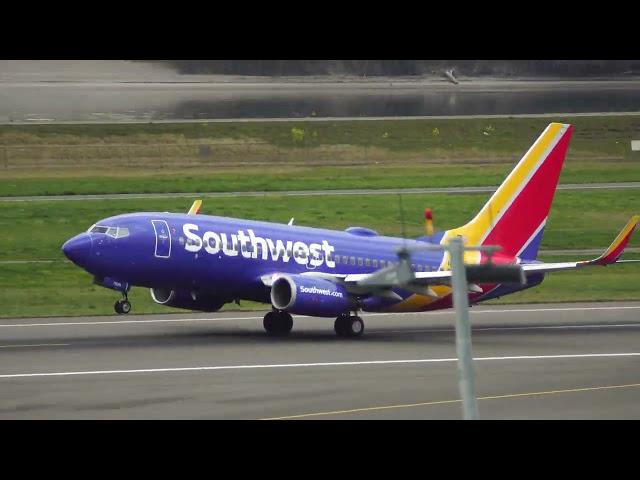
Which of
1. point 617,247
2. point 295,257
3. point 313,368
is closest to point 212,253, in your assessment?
point 295,257

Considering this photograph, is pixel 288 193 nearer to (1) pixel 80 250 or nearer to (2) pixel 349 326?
(2) pixel 349 326

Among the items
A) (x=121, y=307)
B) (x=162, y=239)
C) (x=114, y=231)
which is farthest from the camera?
(x=121, y=307)

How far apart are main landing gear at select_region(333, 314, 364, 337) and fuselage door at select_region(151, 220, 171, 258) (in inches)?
222

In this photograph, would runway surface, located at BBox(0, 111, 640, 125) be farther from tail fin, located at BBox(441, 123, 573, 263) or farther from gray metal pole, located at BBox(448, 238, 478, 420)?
gray metal pole, located at BBox(448, 238, 478, 420)

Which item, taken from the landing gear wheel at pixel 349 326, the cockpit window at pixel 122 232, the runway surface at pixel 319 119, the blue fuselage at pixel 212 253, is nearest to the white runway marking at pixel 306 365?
the blue fuselage at pixel 212 253

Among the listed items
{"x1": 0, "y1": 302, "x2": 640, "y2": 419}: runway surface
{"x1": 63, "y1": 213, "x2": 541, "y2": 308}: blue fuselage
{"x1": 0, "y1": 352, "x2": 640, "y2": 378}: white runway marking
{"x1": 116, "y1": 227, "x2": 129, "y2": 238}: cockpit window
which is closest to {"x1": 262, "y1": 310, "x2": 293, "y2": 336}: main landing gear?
{"x1": 0, "y1": 302, "x2": 640, "y2": 419}: runway surface

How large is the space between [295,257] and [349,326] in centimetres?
275

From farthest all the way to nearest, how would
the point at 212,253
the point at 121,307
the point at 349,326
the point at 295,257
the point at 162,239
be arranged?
the point at 295,257 → the point at 349,326 → the point at 212,253 → the point at 121,307 → the point at 162,239

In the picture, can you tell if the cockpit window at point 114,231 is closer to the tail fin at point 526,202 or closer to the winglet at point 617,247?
the tail fin at point 526,202

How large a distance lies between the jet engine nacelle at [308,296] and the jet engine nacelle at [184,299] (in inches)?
107

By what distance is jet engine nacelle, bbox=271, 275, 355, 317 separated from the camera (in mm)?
40875

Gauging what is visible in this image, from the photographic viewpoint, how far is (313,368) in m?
34.9

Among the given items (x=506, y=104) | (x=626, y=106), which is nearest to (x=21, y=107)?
(x=506, y=104)

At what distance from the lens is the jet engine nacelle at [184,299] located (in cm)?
4298
